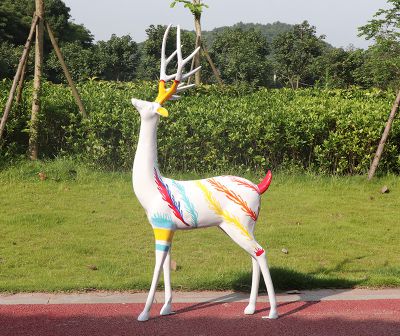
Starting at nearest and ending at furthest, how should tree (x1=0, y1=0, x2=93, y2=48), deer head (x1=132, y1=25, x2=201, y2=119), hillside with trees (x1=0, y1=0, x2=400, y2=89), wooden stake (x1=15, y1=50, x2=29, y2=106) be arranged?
1. deer head (x1=132, y1=25, x2=201, y2=119)
2. wooden stake (x1=15, y1=50, x2=29, y2=106)
3. hillside with trees (x1=0, y1=0, x2=400, y2=89)
4. tree (x1=0, y1=0, x2=93, y2=48)

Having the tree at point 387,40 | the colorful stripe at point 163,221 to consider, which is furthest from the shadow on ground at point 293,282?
the tree at point 387,40

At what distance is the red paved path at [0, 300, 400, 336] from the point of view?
520 centimetres

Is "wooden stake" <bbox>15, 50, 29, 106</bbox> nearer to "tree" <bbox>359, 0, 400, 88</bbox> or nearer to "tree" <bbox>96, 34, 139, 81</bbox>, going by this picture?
"tree" <bbox>359, 0, 400, 88</bbox>

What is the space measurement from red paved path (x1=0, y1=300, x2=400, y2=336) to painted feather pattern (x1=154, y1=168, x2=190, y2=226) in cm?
89

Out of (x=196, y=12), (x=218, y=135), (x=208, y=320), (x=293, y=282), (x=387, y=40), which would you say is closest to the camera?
(x=208, y=320)

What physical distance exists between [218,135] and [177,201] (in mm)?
5532

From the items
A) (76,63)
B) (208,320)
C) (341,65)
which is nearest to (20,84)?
(208,320)

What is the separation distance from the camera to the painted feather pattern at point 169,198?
17.5 ft

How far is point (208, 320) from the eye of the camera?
5.46m

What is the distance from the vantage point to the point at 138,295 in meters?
6.19

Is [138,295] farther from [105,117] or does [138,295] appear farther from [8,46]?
[8,46]

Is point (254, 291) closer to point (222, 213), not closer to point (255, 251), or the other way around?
point (255, 251)

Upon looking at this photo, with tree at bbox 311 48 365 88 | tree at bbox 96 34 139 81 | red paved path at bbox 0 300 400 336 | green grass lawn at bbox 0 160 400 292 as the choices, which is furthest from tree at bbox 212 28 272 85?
red paved path at bbox 0 300 400 336

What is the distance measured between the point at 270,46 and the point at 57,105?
4338 cm
